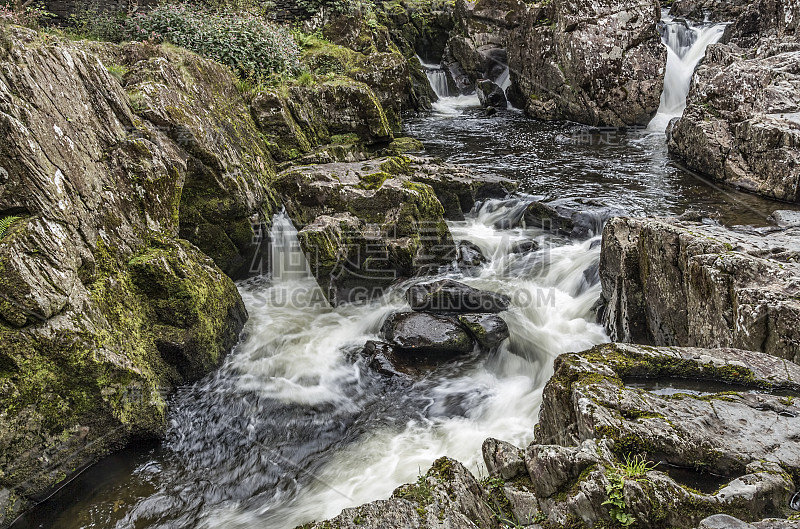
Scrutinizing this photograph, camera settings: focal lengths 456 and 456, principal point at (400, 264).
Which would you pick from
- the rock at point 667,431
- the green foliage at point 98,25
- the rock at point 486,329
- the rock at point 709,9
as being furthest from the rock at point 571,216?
the rock at point 709,9

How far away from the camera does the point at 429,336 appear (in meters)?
7.02

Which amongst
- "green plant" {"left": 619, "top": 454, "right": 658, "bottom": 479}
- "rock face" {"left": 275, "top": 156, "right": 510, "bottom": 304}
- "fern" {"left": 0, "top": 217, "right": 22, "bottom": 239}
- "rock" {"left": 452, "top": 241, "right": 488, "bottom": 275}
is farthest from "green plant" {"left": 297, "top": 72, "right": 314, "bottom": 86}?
"green plant" {"left": 619, "top": 454, "right": 658, "bottom": 479}

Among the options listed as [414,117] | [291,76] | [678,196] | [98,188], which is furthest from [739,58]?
[98,188]

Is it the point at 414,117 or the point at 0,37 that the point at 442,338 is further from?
the point at 414,117

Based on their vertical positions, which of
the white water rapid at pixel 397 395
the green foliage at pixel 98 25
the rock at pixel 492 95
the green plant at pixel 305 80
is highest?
the green foliage at pixel 98 25

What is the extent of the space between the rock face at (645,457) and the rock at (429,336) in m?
3.19

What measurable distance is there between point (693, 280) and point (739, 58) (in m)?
12.0

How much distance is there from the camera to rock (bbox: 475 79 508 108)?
1961 centimetres

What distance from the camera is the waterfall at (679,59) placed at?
15.9 meters

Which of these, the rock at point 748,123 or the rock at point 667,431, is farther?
the rock at point 748,123

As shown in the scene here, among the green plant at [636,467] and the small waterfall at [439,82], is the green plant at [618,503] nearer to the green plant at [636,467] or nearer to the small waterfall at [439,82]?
the green plant at [636,467]

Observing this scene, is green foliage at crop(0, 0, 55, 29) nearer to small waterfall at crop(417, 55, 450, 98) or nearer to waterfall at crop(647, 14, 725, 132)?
small waterfall at crop(417, 55, 450, 98)

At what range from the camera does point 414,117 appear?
757 inches

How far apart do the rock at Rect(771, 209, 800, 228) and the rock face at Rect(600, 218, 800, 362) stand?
2.97m
